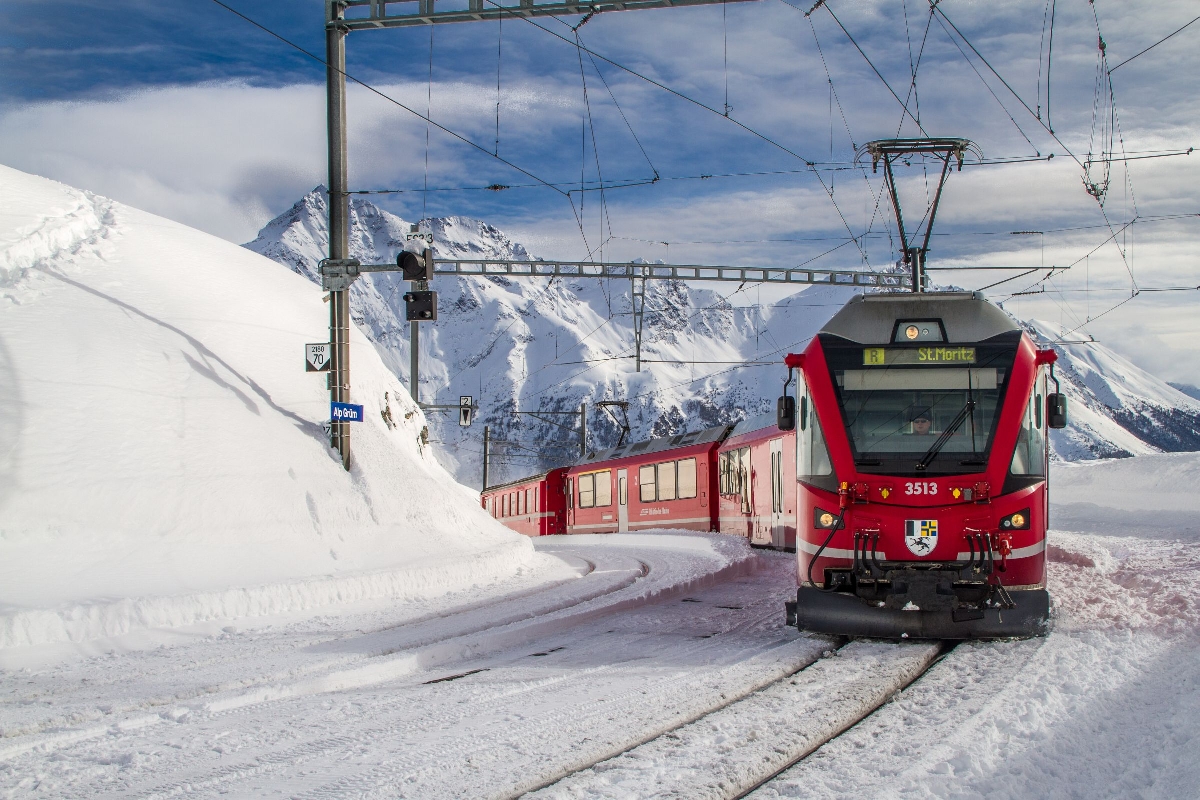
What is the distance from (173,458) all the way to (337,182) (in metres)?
4.49

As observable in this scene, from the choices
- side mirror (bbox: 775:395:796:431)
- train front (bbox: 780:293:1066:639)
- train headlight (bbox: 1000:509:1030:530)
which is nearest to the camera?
train front (bbox: 780:293:1066:639)

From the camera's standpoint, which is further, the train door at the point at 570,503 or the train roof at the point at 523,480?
the train roof at the point at 523,480

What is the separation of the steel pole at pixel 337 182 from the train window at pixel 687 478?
1192cm

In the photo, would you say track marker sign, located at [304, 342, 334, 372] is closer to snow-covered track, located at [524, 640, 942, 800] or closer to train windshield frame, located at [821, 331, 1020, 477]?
train windshield frame, located at [821, 331, 1020, 477]

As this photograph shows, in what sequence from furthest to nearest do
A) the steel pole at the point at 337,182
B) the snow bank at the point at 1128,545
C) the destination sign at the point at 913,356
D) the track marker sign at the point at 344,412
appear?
the track marker sign at the point at 344,412, the steel pole at the point at 337,182, the snow bank at the point at 1128,545, the destination sign at the point at 913,356

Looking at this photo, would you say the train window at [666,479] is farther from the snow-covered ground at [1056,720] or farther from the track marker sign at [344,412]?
the snow-covered ground at [1056,720]

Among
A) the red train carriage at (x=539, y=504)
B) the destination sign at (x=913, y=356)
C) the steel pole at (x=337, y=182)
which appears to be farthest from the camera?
the red train carriage at (x=539, y=504)

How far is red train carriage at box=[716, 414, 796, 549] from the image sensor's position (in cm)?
1783

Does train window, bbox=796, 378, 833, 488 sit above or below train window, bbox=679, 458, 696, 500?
above

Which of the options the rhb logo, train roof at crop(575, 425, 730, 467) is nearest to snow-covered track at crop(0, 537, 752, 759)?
the rhb logo

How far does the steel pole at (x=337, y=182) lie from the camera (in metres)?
14.2

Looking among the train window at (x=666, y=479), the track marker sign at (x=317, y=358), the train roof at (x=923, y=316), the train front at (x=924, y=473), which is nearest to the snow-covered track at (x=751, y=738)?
the train front at (x=924, y=473)

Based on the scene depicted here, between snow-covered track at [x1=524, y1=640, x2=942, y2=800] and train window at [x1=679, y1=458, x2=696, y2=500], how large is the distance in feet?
56.3

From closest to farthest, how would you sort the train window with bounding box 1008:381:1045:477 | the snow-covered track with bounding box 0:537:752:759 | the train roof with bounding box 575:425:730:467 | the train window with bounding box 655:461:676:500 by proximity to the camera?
the snow-covered track with bounding box 0:537:752:759 < the train window with bounding box 1008:381:1045:477 < the train roof with bounding box 575:425:730:467 < the train window with bounding box 655:461:676:500
